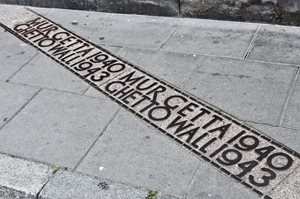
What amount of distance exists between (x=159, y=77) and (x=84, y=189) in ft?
5.62

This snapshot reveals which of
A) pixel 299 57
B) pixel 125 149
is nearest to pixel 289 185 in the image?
pixel 125 149

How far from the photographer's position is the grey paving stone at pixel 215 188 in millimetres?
3463

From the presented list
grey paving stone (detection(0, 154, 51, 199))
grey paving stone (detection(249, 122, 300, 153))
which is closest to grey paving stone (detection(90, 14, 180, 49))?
grey paving stone (detection(249, 122, 300, 153))

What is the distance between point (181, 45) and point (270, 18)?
1153 mm

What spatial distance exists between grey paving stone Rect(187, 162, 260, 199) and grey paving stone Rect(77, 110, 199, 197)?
72 millimetres

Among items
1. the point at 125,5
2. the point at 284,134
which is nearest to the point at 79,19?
the point at 125,5

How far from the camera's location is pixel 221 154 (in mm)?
3867

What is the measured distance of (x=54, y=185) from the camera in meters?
3.71

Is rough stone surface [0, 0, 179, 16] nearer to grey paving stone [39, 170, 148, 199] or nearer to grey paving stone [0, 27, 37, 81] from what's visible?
grey paving stone [0, 27, 37, 81]

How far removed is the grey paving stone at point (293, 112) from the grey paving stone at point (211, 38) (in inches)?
37.2


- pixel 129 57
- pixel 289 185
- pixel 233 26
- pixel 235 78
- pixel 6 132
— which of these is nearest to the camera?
pixel 289 185

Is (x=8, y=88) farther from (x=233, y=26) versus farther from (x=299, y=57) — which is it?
(x=299, y=57)

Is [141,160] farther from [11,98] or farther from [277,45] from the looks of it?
[277,45]

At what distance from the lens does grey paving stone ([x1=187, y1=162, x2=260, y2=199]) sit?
346 cm
